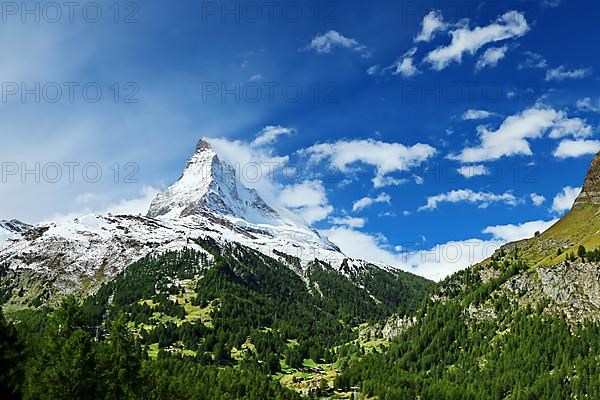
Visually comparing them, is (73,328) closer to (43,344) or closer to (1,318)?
(43,344)

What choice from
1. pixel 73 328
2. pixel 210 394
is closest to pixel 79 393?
pixel 73 328

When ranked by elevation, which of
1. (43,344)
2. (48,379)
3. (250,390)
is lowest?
(250,390)

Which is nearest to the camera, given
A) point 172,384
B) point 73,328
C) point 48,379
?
point 48,379

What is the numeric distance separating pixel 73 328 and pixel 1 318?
28.2 feet

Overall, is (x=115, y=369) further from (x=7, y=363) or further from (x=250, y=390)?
(x=250, y=390)

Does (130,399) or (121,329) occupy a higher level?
(121,329)

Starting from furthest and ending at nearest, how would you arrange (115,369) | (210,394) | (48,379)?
(210,394), (115,369), (48,379)

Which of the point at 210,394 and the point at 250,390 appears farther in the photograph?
the point at 250,390

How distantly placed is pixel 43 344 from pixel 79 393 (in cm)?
757

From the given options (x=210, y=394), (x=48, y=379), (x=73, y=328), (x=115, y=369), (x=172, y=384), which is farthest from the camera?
(x=210, y=394)

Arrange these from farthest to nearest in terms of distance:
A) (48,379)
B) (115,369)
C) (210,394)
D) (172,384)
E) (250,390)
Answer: (250,390), (210,394), (172,384), (115,369), (48,379)

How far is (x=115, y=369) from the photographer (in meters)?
64.0

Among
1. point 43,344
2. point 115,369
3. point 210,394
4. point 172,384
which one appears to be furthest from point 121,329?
point 210,394

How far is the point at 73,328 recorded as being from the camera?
197 feet
